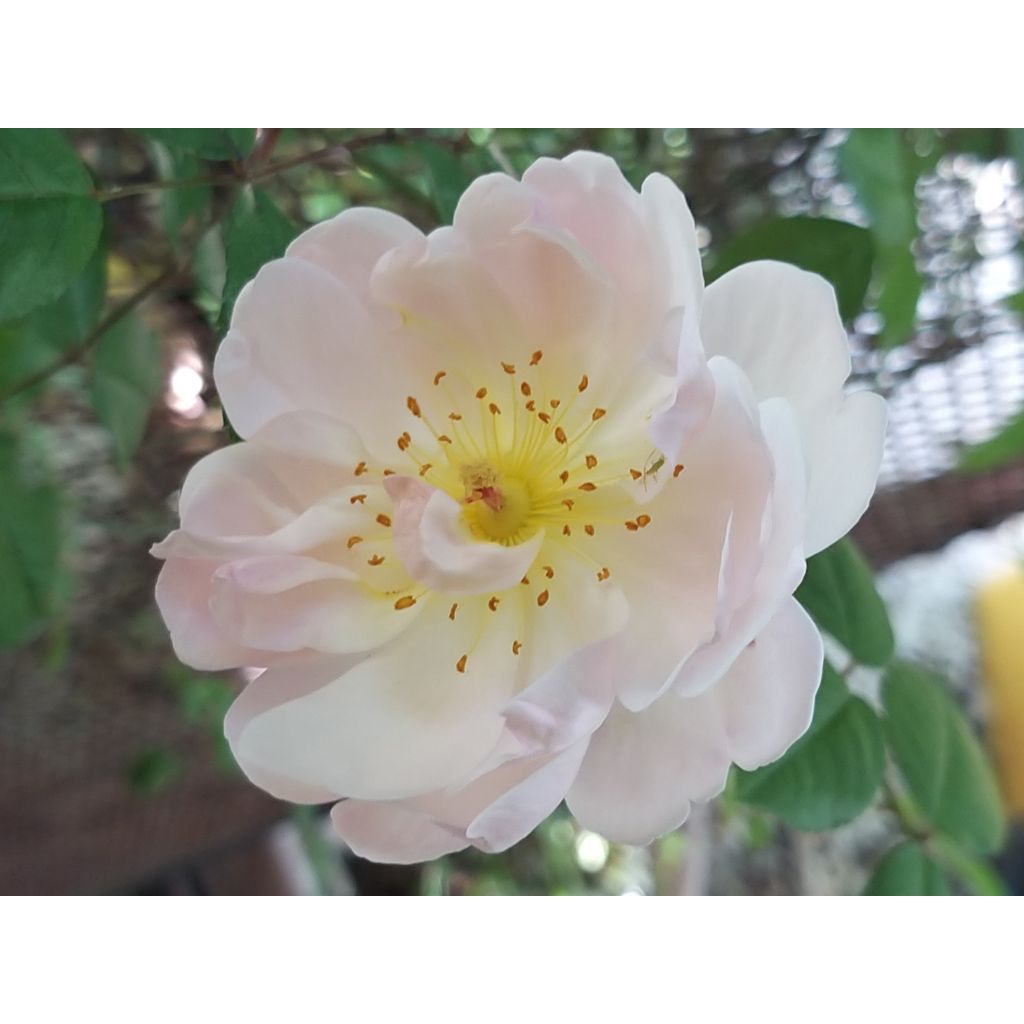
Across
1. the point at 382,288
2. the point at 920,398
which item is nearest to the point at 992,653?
the point at 920,398

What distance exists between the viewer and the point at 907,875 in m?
0.41

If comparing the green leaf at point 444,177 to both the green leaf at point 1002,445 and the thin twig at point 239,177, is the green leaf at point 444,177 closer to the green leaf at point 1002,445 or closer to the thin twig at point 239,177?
the thin twig at point 239,177

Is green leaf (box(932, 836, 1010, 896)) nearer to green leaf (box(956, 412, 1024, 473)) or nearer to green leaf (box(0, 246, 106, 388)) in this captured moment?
green leaf (box(956, 412, 1024, 473))

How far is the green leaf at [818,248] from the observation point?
35 cm

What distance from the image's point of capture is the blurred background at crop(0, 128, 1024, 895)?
37 centimetres

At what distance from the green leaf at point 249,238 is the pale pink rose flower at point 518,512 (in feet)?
0.09

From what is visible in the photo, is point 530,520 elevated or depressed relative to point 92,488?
elevated

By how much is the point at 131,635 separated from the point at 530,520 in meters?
0.66

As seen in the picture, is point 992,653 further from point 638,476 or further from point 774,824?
point 638,476

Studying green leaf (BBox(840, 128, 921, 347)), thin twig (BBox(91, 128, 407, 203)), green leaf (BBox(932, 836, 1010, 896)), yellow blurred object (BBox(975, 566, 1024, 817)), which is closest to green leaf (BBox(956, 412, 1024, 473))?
green leaf (BBox(840, 128, 921, 347))

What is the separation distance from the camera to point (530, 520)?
0.31m

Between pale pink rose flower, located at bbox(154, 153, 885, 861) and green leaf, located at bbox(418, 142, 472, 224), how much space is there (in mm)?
56

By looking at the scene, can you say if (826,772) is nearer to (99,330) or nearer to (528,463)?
(528,463)

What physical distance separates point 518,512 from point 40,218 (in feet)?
0.60
